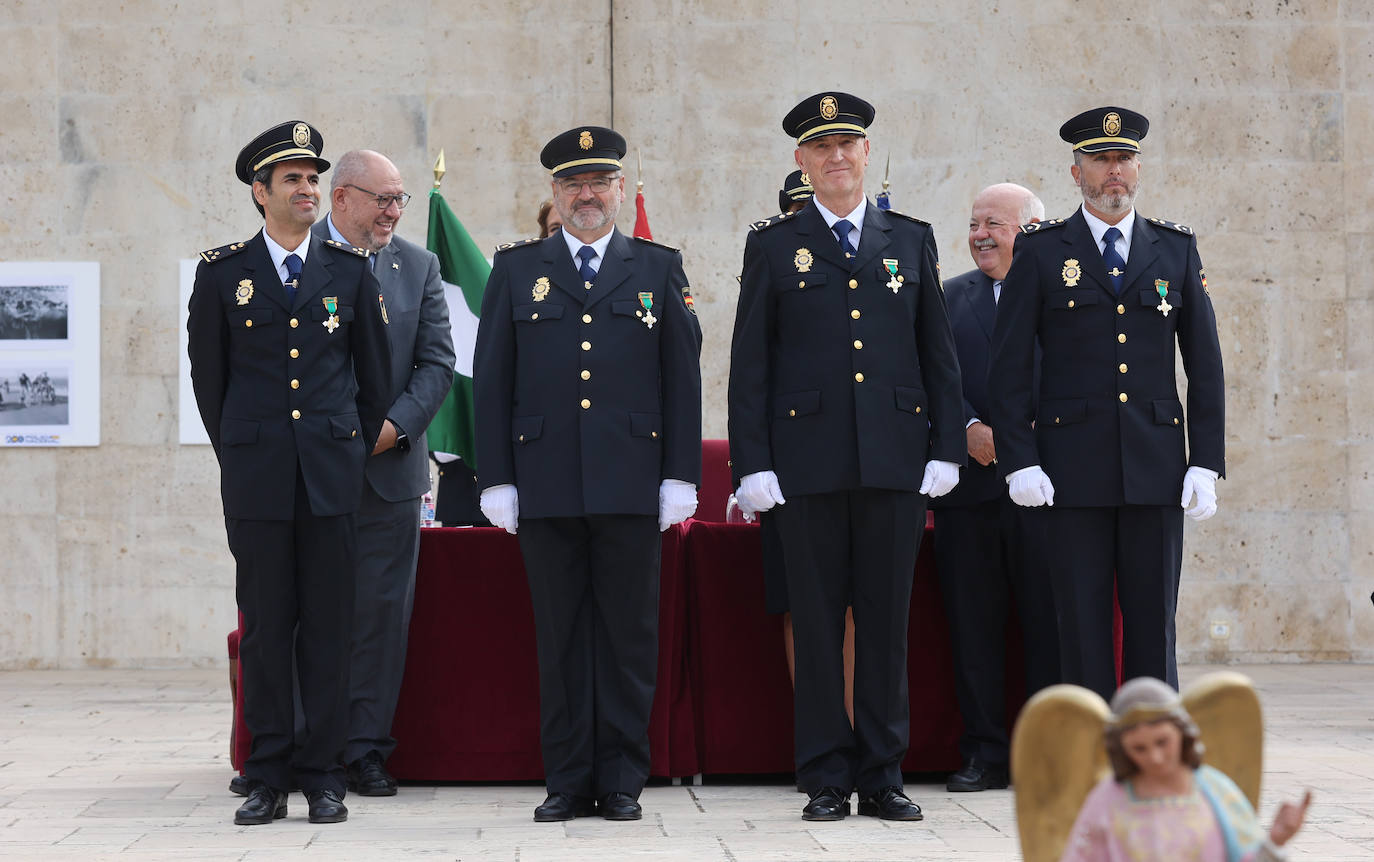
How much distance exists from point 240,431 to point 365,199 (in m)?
1.07

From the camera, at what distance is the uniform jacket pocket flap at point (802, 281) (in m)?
3.95

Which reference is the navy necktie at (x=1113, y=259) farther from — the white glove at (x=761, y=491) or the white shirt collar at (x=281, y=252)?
the white shirt collar at (x=281, y=252)

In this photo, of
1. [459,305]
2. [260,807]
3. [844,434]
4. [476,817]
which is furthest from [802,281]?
[459,305]

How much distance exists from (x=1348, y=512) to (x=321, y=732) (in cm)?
593

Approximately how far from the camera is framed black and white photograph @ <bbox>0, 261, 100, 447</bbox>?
A: 788cm

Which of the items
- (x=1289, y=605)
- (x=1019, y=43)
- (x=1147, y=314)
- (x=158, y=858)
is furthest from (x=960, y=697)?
(x=1019, y=43)

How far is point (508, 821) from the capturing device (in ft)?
12.8

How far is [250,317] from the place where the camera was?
3.94 m

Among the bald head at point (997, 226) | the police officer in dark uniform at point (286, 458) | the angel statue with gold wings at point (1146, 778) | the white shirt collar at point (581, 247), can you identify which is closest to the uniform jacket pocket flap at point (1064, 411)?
the bald head at point (997, 226)

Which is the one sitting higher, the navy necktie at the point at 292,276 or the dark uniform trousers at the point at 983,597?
the navy necktie at the point at 292,276

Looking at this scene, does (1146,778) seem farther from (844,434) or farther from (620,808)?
(620,808)

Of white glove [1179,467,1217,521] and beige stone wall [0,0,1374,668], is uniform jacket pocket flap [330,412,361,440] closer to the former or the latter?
white glove [1179,467,1217,521]

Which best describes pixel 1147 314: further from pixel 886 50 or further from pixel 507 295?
pixel 886 50

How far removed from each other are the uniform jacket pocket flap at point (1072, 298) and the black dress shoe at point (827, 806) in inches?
53.5
